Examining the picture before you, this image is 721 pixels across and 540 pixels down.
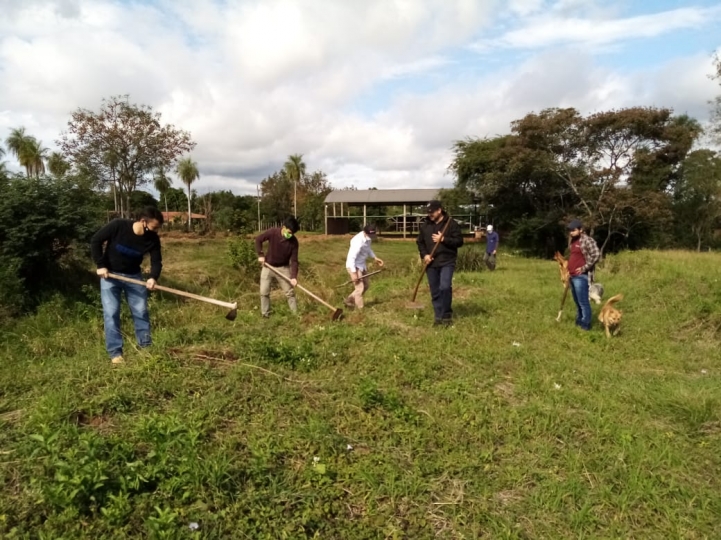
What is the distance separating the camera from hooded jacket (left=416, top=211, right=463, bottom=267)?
6.59m

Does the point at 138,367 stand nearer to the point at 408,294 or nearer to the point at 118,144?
the point at 408,294

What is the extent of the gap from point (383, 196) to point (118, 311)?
29.7m

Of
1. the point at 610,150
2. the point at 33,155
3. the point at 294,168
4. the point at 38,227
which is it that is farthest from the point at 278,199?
the point at 38,227

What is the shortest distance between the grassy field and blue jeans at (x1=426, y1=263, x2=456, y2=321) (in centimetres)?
50

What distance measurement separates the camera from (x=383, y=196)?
111 feet

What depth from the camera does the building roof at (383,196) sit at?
1276 inches

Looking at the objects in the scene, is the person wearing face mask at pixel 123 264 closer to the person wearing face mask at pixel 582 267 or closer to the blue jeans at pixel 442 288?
the blue jeans at pixel 442 288

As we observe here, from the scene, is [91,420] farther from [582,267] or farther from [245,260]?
[245,260]

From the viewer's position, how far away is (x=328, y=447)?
10.8ft

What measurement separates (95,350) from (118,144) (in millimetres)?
16320

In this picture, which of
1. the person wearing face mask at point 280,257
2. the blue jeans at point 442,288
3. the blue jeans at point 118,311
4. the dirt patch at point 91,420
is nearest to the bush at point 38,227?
the person wearing face mask at point 280,257

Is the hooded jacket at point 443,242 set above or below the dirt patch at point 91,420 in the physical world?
above

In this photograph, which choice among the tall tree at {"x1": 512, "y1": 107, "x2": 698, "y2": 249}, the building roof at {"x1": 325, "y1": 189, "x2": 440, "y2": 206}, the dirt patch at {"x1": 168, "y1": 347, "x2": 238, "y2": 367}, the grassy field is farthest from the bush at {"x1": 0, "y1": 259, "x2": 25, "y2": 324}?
the building roof at {"x1": 325, "y1": 189, "x2": 440, "y2": 206}

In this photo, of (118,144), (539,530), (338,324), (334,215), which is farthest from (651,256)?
(334,215)
